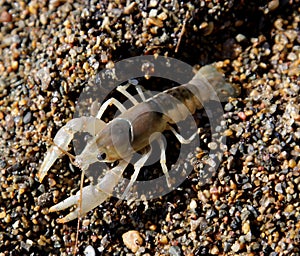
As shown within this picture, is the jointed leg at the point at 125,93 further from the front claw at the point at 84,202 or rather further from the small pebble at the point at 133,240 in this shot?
the small pebble at the point at 133,240

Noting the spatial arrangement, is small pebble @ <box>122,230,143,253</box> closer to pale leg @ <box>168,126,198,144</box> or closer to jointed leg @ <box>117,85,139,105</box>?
pale leg @ <box>168,126,198,144</box>

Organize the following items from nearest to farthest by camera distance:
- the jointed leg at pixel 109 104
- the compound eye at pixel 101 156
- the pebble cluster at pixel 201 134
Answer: the pebble cluster at pixel 201 134 → the compound eye at pixel 101 156 → the jointed leg at pixel 109 104

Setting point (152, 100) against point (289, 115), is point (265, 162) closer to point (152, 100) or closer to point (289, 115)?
point (289, 115)

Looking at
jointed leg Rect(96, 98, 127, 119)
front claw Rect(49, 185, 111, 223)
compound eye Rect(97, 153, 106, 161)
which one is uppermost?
jointed leg Rect(96, 98, 127, 119)

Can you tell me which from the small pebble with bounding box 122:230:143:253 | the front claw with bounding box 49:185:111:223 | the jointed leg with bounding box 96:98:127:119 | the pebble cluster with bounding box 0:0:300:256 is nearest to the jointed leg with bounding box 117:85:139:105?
the jointed leg with bounding box 96:98:127:119

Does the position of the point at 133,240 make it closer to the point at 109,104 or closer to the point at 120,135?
the point at 120,135

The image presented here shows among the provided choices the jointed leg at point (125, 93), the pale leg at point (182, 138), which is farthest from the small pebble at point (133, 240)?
the jointed leg at point (125, 93)

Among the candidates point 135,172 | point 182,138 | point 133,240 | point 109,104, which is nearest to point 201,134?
point 182,138
